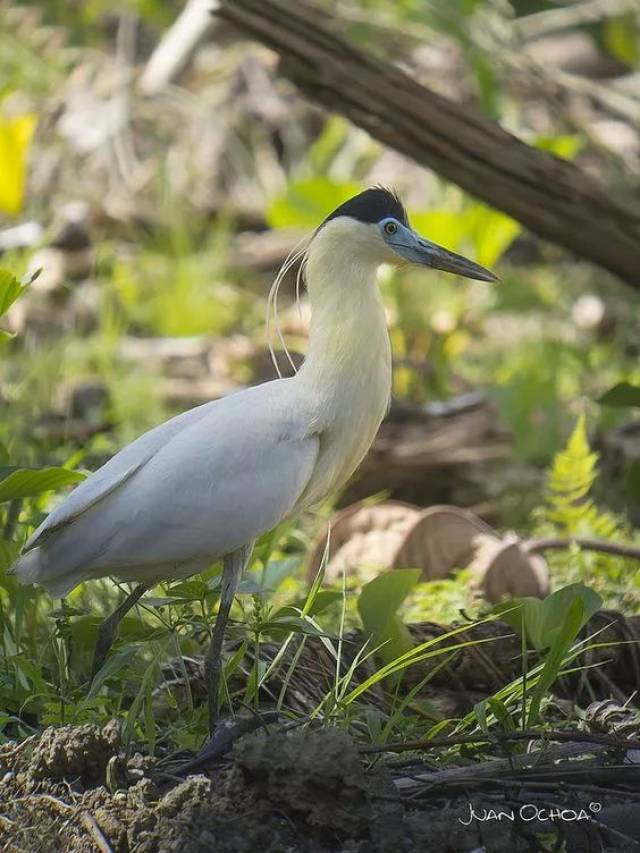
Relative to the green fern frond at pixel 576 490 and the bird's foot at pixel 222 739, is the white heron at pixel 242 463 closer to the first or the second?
the bird's foot at pixel 222 739

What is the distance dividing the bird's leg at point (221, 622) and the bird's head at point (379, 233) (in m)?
0.81

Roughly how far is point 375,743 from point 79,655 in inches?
32.6

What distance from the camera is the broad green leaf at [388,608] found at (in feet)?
10.3

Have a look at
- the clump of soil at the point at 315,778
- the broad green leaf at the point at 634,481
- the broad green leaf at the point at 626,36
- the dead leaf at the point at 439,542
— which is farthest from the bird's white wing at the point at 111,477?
the broad green leaf at the point at 626,36

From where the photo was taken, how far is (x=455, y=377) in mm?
6434

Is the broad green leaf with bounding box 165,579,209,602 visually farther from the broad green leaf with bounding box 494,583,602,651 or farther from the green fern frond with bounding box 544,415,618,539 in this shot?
the green fern frond with bounding box 544,415,618,539

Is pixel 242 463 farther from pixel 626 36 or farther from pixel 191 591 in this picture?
pixel 626 36

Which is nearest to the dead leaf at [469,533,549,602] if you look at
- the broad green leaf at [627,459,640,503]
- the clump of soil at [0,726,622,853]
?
the broad green leaf at [627,459,640,503]

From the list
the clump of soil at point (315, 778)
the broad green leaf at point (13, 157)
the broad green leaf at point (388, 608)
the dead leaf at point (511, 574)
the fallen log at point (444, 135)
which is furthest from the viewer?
the broad green leaf at point (13, 157)

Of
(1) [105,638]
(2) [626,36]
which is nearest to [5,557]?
(1) [105,638]

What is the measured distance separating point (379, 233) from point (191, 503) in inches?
34.0

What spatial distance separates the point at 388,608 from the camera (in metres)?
3.15

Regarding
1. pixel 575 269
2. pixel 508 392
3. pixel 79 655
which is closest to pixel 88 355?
pixel 508 392

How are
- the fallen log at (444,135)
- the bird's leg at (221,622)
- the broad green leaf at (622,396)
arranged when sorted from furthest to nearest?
the fallen log at (444,135)
the broad green leaf at (622,396)
the bird's leg at (221,622)
